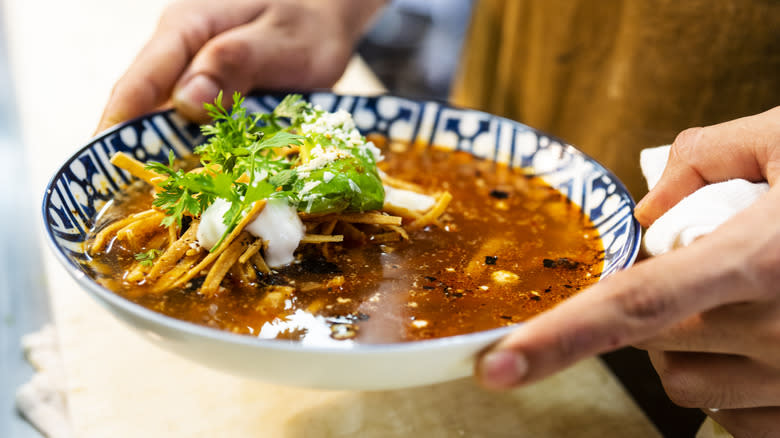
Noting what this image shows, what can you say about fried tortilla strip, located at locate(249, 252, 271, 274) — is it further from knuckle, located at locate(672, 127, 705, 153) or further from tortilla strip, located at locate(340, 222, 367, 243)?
knuckle, located at locate(672, 127, 705, 153)

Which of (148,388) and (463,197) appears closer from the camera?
(148,388)

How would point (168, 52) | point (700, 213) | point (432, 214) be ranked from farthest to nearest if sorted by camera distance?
point (168, 52), point (432, 214), point (700, 213)

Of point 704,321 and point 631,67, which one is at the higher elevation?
point 631,67

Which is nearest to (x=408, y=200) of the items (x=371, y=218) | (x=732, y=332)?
(x=371, y=218)

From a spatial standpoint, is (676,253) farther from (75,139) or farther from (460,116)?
(75,139)

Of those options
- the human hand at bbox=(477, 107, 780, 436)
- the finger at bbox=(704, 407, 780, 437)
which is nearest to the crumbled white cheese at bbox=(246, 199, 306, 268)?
the human hand at bbox=(477, 107, 780, 436)

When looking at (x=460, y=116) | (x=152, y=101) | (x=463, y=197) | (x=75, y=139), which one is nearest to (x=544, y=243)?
(x=463, y=197)

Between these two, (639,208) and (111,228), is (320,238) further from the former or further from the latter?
(639,208)

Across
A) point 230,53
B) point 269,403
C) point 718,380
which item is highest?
point 230,53
